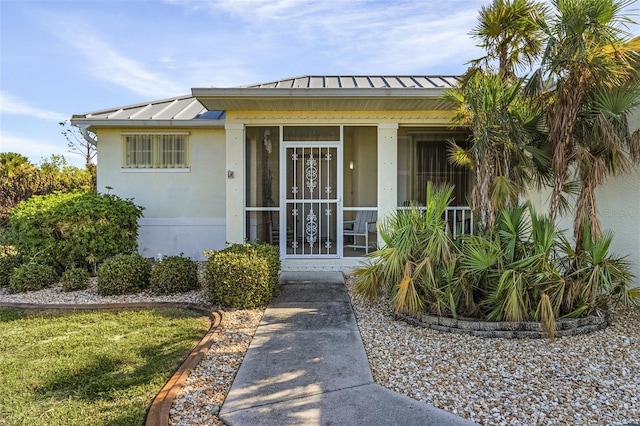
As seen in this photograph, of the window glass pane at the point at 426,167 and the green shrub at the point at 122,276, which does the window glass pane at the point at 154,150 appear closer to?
the green shrub at the point at 122,276

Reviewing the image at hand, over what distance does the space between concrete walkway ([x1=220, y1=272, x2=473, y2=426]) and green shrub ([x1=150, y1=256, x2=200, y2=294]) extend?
6.95 feet

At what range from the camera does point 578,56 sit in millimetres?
4871

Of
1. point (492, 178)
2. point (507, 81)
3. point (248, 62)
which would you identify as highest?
point (248, 62)

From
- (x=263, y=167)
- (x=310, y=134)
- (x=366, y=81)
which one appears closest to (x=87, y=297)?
(x=263, y=167)

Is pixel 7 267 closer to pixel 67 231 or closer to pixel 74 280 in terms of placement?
pixel 67 231

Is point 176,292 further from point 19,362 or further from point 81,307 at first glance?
point 19,362

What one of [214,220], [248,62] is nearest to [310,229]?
[214,220]

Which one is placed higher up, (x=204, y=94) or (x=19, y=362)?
(x=204, y=94)

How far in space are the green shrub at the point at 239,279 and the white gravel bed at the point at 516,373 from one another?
166 centimetres

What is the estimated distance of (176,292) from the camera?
23.2 ft

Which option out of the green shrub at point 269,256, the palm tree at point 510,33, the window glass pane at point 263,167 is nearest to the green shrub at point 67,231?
the window glass pane at point 263,167

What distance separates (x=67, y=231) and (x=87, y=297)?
161 cm

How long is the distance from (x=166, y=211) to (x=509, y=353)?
→ 27.7 ft

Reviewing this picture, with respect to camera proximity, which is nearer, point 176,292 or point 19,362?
point 19,362
